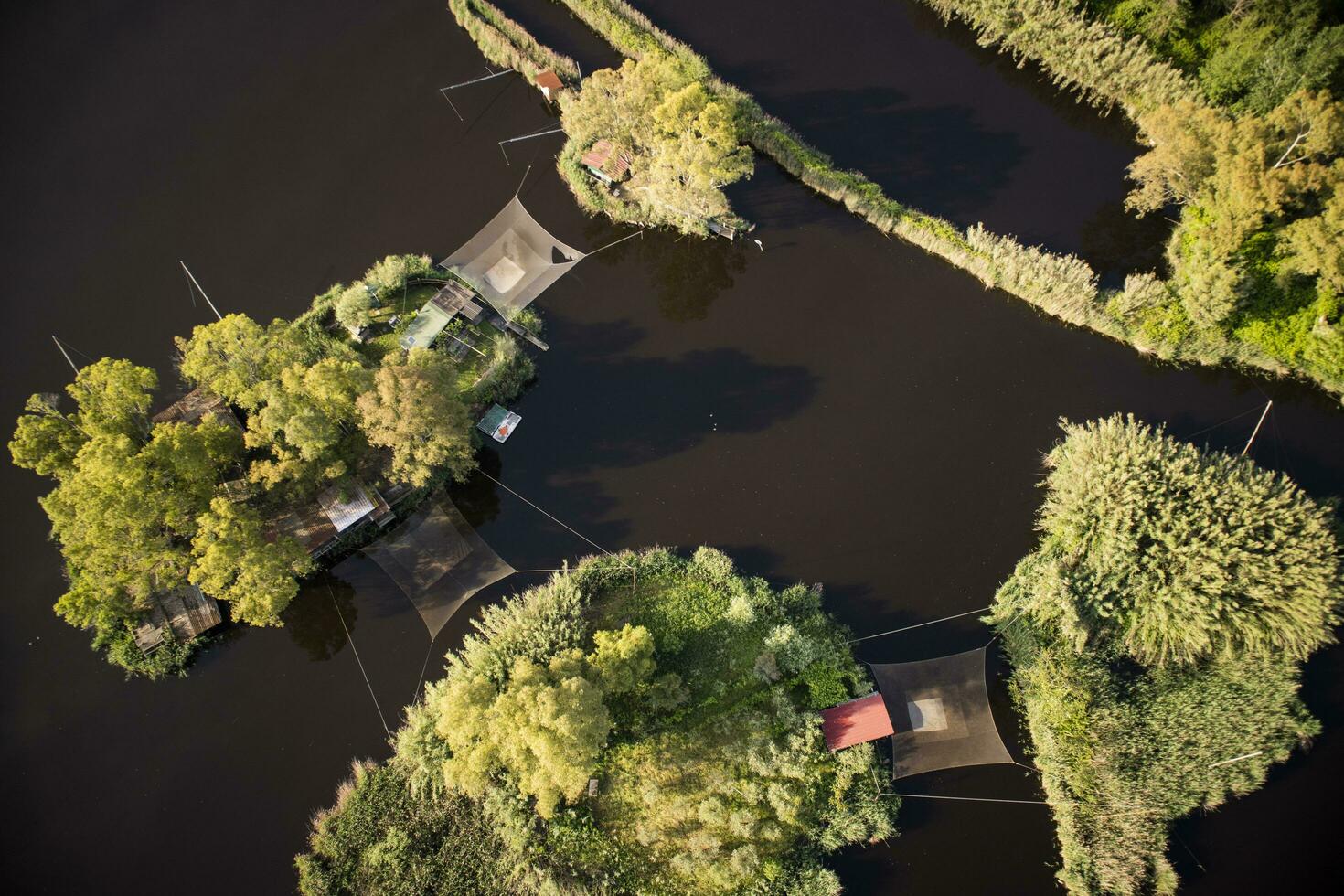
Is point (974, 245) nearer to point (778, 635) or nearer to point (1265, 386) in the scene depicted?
point (1265, 386)

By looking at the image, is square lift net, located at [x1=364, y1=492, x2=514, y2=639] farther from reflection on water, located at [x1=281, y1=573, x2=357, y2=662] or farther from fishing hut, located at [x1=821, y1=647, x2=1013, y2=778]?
fishing hut, located at [x1=821, y1=647, x2=1013, y2=778]

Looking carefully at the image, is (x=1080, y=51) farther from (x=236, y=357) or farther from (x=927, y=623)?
(x=236, y=357)

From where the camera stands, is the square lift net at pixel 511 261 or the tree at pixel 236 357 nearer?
the tree at pixel 236 357

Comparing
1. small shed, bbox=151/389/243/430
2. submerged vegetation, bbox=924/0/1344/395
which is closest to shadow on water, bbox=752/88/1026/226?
submerged vegetation, bbox=924/0/1344/395

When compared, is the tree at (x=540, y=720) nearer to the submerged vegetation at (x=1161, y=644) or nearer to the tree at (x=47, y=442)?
the submerged vegetation at (x=1161, y=644)

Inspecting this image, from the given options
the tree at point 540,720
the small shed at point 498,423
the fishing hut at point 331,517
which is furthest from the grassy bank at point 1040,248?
the tree at point 540,720

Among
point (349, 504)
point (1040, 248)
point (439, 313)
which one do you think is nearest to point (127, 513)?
point (349, 504)
